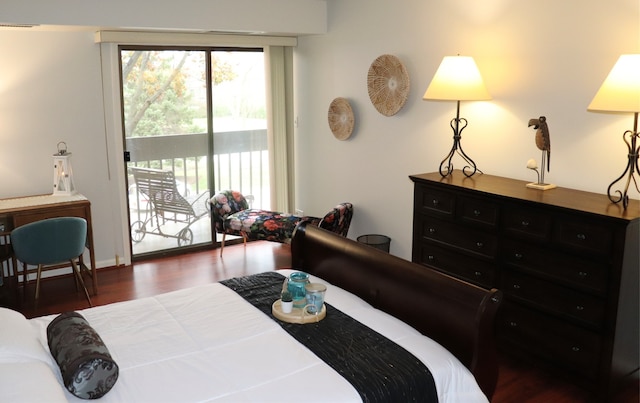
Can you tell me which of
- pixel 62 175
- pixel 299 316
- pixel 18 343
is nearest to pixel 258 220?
pixel 62 175

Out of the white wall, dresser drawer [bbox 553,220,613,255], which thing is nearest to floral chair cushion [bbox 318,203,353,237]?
the white wall

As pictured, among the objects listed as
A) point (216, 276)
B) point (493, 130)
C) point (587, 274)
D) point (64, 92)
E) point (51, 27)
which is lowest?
point (216, 276)

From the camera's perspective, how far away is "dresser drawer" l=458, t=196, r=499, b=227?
11.4 ft

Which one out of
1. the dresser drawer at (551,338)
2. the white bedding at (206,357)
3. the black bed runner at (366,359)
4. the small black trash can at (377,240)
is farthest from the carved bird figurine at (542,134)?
the small black trash can at (377,240)

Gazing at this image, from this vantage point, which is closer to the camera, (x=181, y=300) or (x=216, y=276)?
(x=181, y=300)

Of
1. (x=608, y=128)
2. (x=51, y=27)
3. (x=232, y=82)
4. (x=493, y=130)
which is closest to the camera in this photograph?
(x=608, y=128)

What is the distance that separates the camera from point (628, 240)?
2.88 meters

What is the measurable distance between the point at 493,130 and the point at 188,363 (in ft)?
8.70

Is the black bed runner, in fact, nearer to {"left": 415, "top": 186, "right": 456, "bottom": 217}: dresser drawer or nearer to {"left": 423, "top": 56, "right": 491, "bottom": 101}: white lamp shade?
{"left": 415, "top": 186, "right": 456, "bottom": 217}: dresser drawer

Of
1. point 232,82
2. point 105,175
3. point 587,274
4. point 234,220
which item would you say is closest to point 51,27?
point 105,175

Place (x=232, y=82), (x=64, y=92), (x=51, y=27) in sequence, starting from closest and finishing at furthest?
(x=51, y=27)
(x=64, y=92)
(x=232, y=82)

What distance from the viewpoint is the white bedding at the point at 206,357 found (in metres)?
2.18

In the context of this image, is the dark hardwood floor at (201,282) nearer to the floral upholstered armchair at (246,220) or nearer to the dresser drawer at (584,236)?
the floral upholstered armchair at (246,220)

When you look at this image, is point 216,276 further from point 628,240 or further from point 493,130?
point 628,240
